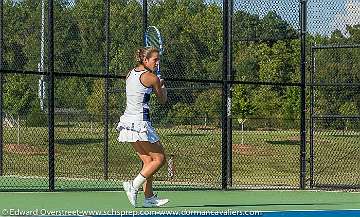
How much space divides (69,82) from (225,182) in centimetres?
687

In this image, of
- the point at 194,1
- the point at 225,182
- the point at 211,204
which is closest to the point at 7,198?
the point at 211,204

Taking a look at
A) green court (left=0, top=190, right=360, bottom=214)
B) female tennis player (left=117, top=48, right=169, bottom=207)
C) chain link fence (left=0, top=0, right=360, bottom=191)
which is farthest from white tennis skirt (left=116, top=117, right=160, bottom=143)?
chain link fence (left=0, top=0, right=360, bottom=191)

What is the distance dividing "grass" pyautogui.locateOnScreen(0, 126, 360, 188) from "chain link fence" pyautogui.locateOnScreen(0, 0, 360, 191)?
0.04 metres

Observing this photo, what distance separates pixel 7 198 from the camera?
40.2 ft

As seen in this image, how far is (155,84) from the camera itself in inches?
423

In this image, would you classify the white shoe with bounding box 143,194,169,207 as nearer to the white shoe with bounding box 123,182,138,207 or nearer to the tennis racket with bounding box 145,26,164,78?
the white shoe with bounding box 123,182,138,207

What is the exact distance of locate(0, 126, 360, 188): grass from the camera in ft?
61.4

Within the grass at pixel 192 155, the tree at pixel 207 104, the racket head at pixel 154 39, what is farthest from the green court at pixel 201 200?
the tree at pixel 207 104

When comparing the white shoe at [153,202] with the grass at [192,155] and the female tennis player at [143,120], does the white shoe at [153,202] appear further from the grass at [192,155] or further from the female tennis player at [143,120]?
the grass at [192,155]

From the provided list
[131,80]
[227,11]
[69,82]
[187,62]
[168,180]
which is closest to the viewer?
[131,80]

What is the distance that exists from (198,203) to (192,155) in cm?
974

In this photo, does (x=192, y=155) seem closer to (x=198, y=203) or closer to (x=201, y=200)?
(x=201, y=200)

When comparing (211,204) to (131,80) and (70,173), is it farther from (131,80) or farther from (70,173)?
(70,173)

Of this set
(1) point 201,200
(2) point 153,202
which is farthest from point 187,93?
(2) point 153,202
